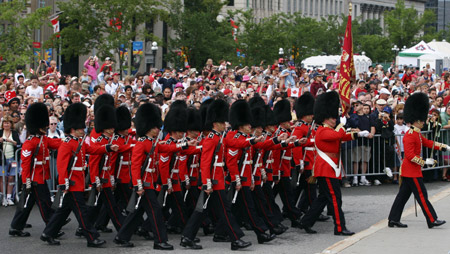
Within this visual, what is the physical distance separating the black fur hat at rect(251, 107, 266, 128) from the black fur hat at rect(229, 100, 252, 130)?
0.53 meters

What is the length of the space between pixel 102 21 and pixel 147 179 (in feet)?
74.4

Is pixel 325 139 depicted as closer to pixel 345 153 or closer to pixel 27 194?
pixel 27 194

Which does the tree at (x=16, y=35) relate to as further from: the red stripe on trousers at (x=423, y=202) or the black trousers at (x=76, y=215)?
the red stripe on trousers at (x=423, y=202)

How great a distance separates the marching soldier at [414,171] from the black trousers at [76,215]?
13.6 ft

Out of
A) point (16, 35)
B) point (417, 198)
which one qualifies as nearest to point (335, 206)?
point (417, 198)

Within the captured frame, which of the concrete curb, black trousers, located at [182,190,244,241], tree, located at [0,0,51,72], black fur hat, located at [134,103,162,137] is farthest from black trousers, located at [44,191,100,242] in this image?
tree, located at [0,0,51,72]

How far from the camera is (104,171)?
12312 mm

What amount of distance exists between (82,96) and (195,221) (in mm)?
8065

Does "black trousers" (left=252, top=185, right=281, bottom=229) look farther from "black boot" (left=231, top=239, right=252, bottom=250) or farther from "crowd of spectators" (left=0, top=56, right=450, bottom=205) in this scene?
"crowd of spectators" (left=0, top=56, right=450, bottom=205)

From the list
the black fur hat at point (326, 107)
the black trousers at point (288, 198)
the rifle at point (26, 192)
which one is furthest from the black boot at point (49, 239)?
the black fur hat at point (326, 107)

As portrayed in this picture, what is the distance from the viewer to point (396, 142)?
1786 centimetres

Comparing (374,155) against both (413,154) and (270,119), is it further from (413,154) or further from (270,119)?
(413,154)

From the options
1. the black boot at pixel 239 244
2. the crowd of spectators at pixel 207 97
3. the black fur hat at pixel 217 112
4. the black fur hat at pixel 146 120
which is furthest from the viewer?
the crowd of spectators at pixel 207 97

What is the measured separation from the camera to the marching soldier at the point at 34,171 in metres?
12.3
